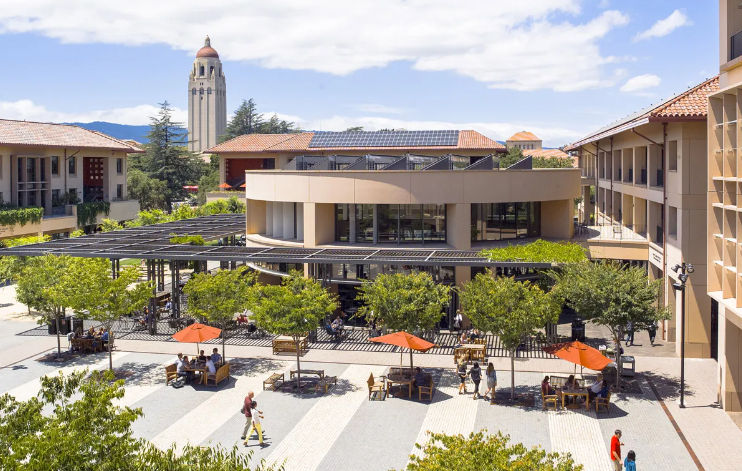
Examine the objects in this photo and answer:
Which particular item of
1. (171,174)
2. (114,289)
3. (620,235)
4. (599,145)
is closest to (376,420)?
(114,289)

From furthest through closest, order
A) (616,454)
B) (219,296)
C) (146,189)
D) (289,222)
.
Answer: (146,189) → (289,222) → (219,296) → (616,454)

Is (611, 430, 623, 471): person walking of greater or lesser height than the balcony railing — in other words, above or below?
below

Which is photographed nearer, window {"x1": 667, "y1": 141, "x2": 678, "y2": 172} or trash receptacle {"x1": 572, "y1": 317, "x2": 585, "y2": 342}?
trash receptacle {"x1": 572, "y1": 317, "x2": 585, "y2": 342}

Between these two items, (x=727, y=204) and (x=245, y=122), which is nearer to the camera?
(x=727, y=204)

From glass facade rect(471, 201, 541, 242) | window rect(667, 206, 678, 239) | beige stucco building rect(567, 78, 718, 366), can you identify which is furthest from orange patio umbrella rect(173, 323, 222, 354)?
window rect(667, 206, 678, 239)

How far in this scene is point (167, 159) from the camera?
4242 inches

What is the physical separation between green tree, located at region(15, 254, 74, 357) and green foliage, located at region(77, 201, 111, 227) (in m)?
28.7

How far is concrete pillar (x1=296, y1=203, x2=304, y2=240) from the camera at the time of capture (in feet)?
127

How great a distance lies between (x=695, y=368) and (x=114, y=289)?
2228 cm

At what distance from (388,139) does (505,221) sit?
136ft

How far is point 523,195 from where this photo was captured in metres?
35.9

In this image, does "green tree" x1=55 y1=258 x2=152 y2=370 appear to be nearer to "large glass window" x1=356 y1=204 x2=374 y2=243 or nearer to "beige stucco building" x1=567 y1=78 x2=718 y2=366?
"large glass window" x1=356 y1=204 x2=374 y2=243

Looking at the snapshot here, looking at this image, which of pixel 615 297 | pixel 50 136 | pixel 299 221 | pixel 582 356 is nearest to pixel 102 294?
pixel 299 221

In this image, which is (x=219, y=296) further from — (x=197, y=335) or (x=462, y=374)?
(x=462, y=374)
